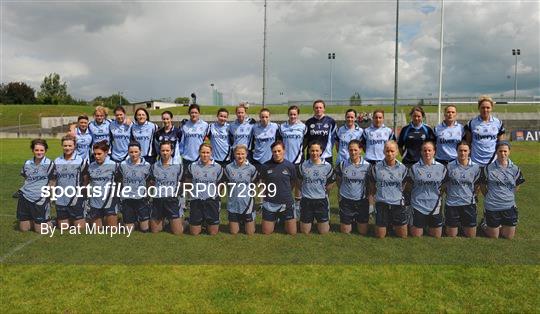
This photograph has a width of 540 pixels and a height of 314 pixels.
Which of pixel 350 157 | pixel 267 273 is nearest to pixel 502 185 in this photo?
pixel 350 157

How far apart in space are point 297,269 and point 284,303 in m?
0.81

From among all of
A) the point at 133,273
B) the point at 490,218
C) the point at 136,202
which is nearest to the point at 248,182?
the point at 136,202

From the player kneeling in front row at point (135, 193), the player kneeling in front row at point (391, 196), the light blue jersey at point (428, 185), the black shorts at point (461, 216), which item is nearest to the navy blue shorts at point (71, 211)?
the player kneeling in front row at point (135, 193)

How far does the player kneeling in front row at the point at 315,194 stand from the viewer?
6.03 metres

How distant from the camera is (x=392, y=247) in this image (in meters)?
5.38

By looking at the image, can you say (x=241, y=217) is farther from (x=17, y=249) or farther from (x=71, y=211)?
(x=17, y=249)

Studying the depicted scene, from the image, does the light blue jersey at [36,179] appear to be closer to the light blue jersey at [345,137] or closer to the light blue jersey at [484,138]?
the light blue jersey at [345,137]

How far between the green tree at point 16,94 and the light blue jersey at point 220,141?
8194cm

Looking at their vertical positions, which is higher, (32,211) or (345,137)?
(345,137)

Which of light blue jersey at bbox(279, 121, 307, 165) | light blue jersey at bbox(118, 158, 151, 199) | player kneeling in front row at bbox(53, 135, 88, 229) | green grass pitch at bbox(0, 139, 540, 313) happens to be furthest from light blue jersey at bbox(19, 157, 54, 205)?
light blue jersey at bbox(279, 121, 307, 165)

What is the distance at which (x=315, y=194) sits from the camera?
20.0 feet

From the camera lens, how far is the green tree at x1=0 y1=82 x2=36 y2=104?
247ft

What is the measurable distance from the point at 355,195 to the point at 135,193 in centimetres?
326

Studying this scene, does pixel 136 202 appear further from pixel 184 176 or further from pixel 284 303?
pixel 284 303
